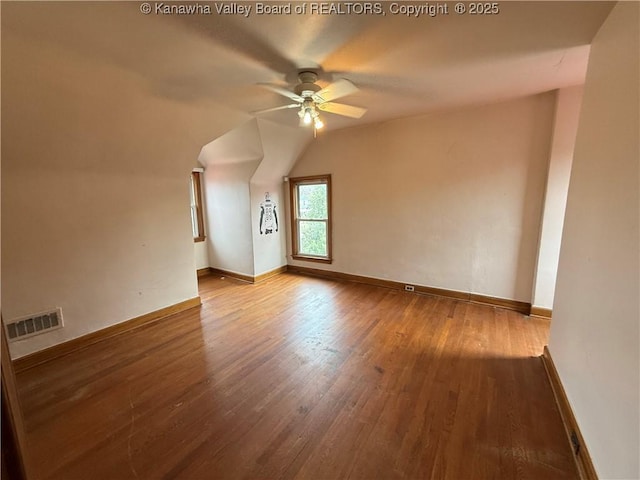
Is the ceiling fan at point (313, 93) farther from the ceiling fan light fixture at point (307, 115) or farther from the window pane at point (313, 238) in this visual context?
the window pane at point (313, 238)

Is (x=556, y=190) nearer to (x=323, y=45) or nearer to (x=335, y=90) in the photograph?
(x=335, y=90)

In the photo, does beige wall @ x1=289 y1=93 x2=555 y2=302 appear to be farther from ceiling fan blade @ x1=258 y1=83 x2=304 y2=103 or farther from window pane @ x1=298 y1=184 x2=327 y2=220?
ceiling fan blade @ x1=258 y1=83 x2=304 y2=103

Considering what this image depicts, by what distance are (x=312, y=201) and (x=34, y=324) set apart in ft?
11.9

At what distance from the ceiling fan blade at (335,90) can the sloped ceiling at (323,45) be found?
0.12 meters

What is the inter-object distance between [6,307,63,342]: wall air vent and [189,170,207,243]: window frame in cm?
243

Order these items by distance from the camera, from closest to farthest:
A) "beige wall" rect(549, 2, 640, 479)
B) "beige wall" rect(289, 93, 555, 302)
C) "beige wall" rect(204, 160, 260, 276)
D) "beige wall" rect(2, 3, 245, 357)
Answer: "beige wall" rect(549, 2, 640, 479) < "beige wall" rect(2, 3, 245, 357) < "beige wall" rect(289, 93, 555, 302) < "beige wall" rect(204, 160, 260, 276)

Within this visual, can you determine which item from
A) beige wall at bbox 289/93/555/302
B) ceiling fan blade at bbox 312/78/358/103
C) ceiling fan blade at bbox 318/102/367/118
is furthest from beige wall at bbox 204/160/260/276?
ceiling fan blade at bbox 312/78/358/103

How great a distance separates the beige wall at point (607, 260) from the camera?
1115mm

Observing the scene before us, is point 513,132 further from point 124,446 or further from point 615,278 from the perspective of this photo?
point 124,446

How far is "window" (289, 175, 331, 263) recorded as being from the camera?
15.0 ft

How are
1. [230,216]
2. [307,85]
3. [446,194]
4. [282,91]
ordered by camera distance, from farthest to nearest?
[230,216] < [446,194] < [282,91] < [307,85]

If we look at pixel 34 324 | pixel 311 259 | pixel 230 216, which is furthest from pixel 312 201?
Answer: pixel 34 324

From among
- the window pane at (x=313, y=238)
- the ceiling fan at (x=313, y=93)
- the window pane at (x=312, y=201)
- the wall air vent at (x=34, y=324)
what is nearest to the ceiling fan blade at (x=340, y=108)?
the ceiling fan at (x=313, y=93)

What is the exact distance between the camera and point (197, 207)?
16.3ft
